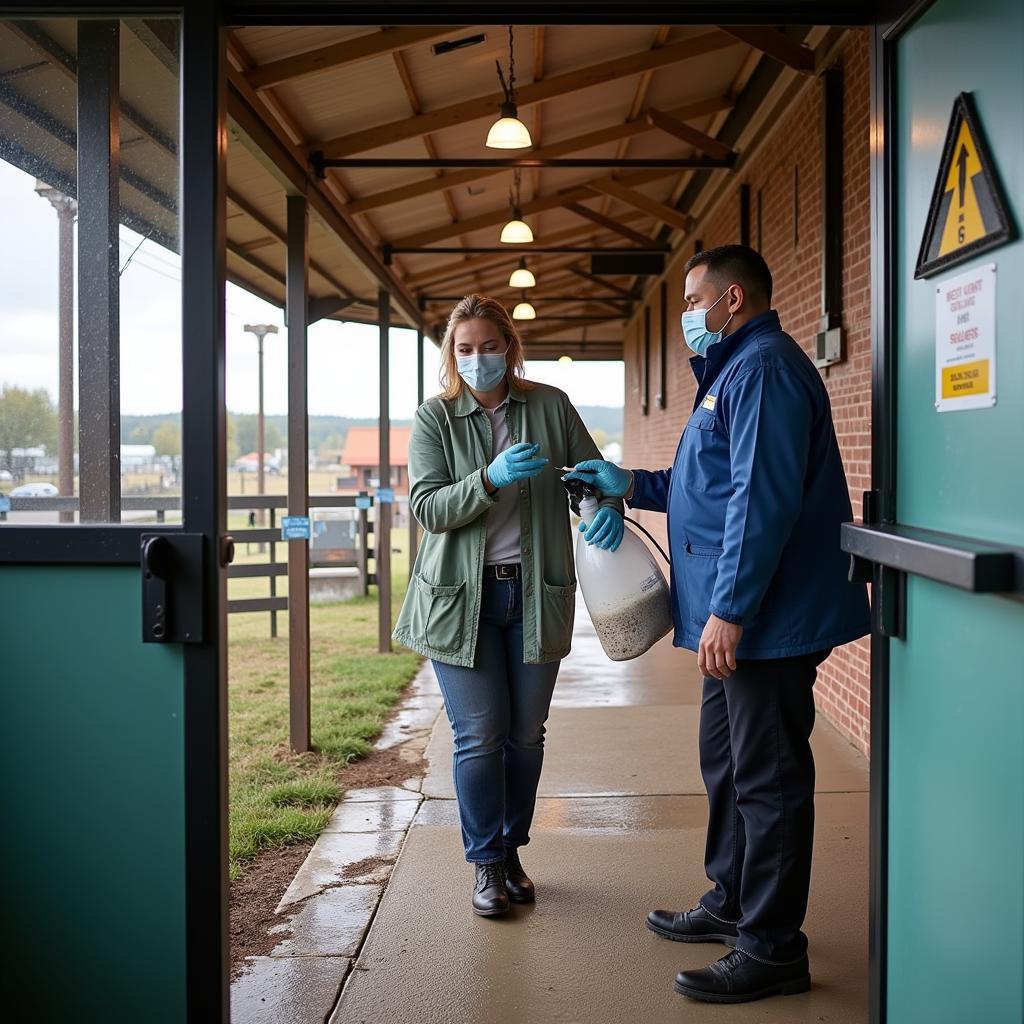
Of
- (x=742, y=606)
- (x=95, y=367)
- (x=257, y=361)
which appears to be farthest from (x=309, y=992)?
(x=257, y=361)

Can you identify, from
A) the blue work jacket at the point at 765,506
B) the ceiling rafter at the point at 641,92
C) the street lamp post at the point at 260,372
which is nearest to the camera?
the blue work jacket at the point at 765,506

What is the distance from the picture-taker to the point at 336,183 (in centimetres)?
653

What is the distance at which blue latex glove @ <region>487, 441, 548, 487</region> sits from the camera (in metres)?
2.99

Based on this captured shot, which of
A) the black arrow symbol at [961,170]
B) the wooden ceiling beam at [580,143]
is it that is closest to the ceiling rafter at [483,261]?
the wooden ceiling beam at [580,143]

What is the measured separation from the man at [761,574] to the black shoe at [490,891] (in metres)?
0.70

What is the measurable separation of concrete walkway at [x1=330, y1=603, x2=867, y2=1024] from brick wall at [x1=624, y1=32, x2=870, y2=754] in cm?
41

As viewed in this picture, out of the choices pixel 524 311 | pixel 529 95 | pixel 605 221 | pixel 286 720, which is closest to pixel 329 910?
pixel 286 720

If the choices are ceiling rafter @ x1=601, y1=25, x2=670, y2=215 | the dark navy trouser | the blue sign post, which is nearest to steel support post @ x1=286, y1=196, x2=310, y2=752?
the blue sign post

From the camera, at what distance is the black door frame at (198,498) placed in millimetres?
2268

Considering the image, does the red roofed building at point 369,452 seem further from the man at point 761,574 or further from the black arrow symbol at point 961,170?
the black arrow symbol at point 961,170

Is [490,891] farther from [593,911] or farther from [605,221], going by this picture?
[605,221]

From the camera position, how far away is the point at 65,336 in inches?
93.4

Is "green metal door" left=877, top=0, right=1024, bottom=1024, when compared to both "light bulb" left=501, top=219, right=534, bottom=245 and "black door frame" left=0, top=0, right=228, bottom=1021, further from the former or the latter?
"light bulb" left=501, top=219, right=534, bottom=245

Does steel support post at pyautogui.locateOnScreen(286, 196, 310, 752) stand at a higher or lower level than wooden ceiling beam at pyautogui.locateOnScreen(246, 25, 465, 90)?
lower
